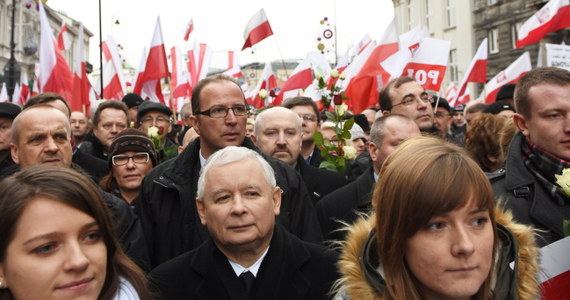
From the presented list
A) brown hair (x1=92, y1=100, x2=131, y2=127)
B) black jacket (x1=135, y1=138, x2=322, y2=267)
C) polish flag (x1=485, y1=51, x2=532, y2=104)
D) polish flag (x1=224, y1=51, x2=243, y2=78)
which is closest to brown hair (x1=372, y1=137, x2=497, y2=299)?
black jacket (x1=135, y1=138, x2=322, y2=267)

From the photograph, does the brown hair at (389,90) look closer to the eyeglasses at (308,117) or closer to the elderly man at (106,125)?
the eyeglasses at (308,117)

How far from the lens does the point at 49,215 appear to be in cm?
224

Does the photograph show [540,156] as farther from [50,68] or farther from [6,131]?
[50,68]

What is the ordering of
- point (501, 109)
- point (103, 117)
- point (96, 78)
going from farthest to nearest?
point (96, 78) < point (501, 109) < point (103, 117)

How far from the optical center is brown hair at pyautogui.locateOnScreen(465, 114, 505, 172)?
4461 mm

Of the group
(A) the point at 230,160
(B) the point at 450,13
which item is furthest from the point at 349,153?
(B) the point at 450,13

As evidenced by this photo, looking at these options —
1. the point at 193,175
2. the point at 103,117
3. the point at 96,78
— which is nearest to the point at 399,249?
the point at 193,175

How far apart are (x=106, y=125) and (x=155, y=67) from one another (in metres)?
3.84

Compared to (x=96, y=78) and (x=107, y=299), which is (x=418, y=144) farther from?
(x=96, y=78)

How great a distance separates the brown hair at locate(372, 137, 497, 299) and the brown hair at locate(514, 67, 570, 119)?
1307mm

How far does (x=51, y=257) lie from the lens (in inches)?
84.7

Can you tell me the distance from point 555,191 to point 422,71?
531cm

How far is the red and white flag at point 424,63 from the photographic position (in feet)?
26.2

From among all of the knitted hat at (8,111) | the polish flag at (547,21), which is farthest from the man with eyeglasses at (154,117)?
the polish flag at (547,21)
